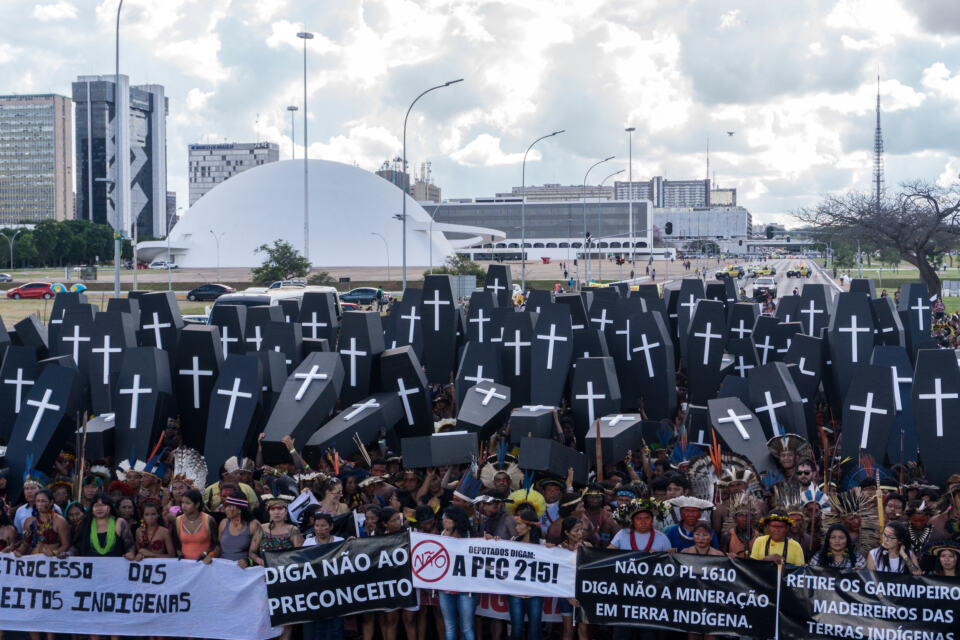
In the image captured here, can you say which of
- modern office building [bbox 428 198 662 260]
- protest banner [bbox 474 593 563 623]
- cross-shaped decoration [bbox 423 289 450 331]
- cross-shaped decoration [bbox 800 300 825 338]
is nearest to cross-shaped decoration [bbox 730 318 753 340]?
cross-shaped decoration [bbox 800 300 825 338]

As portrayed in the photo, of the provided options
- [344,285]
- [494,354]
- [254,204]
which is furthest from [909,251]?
[254,204]

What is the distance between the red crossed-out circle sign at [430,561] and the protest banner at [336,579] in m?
0.07

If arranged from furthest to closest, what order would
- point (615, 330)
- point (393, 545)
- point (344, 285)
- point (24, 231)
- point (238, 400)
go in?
point (24, 231) → point (344, 285) → point (615, 330) → point (238, 400) → point (393, 545)

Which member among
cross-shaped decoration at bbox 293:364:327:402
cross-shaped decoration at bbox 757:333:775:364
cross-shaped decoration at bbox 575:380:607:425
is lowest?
cross-shaped decoration at bbox 575:380:607:425

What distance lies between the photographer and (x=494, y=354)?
13.7 m

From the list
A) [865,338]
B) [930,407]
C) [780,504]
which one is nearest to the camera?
[780,504]

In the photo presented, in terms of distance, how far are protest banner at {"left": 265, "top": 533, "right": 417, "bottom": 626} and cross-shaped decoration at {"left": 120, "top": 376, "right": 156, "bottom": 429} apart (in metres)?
4.54

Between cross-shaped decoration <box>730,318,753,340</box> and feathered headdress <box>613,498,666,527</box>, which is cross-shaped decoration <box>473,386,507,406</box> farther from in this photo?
cross-shaped decoration <box>730,318,753,340</box>

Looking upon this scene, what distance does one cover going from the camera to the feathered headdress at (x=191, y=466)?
11.5 m

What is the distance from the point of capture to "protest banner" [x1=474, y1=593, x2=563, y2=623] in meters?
8.26

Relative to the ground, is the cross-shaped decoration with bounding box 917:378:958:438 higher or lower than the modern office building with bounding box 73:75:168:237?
lower

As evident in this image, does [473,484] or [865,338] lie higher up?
[865,338]

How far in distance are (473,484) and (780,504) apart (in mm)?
2720

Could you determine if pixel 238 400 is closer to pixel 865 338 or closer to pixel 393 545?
pixel 393 545
